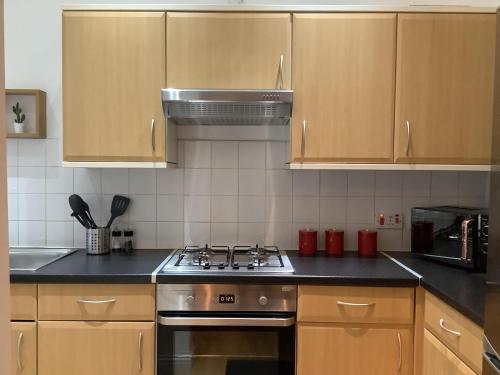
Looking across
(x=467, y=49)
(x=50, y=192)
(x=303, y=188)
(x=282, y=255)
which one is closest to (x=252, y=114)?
(x=303, y=188)

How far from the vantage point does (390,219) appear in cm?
236

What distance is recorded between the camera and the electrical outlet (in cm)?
236

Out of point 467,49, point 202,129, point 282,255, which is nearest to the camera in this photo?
point 467,49

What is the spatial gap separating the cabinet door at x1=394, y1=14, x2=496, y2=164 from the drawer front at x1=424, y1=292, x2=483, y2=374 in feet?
2.40

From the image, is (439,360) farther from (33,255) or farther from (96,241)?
(33,255)

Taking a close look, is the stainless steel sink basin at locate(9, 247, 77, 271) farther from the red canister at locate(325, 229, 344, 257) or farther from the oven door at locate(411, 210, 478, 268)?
the oven door at locate(411, 210, 478, 268)

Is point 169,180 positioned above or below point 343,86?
below

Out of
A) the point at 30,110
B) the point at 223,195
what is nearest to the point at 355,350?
the point at 223,195

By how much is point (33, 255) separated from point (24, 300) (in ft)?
1.94

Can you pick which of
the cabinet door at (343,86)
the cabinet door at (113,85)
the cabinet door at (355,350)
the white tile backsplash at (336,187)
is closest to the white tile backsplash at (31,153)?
the cabinet door at (113,85)

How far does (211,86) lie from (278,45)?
378 millimetres

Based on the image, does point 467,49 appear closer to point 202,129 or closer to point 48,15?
point 202,129

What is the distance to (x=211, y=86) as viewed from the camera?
199 cm

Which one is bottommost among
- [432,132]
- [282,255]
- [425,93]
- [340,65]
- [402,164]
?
[282,255]
